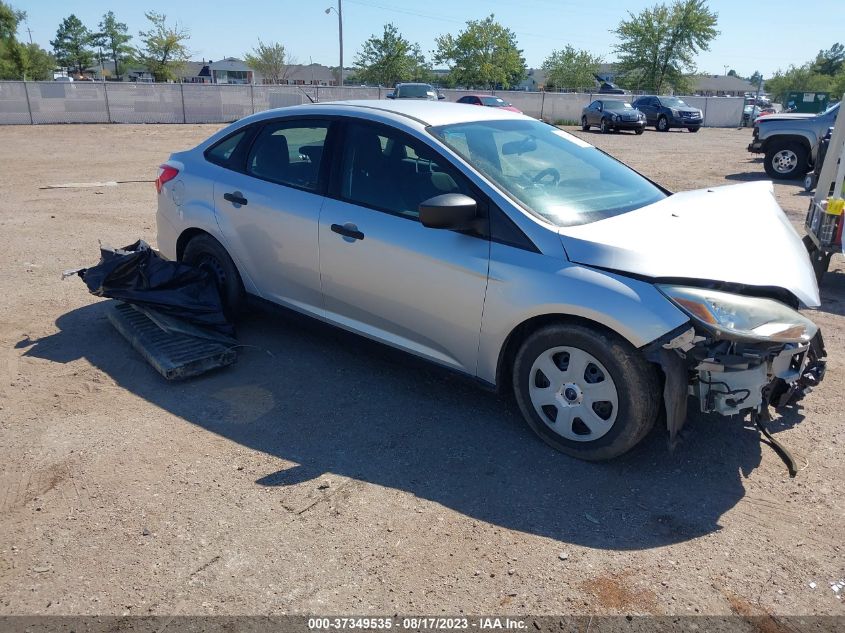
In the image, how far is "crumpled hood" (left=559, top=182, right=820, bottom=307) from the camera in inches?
130

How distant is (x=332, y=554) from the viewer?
2920 mm

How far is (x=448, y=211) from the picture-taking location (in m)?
3.53

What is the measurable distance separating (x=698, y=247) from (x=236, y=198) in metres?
3.18

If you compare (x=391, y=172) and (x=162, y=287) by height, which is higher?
(x=391, y=172)

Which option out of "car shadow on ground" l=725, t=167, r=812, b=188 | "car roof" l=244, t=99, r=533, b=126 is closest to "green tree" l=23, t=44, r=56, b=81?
"car shadow on ground" l=725, t=167, r=812, b=188

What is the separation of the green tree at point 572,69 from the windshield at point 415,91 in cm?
5251

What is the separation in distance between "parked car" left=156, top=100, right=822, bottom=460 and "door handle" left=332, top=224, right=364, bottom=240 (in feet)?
0.05

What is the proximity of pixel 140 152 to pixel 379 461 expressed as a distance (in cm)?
1754

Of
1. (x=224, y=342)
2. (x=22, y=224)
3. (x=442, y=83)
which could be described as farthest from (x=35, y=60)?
(x=224, y=342)

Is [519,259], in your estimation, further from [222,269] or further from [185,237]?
[185,237]

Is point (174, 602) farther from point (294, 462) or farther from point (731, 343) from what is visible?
point (731, 343)

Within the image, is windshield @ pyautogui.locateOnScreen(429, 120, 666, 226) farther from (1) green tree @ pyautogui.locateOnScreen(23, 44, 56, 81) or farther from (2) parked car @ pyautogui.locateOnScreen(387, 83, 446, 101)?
(1) green tree @ pyautogui.locateOnScreen(23, 44, 56, 81)

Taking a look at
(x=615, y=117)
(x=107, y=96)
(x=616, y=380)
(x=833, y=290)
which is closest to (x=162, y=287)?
(x=616, y=380)

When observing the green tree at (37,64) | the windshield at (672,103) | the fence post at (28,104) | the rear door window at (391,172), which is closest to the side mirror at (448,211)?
the rear door window at (391,172)
